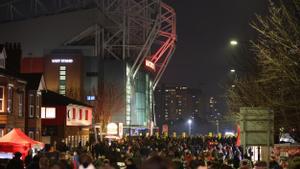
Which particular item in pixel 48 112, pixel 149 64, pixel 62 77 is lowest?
pixel 48 112

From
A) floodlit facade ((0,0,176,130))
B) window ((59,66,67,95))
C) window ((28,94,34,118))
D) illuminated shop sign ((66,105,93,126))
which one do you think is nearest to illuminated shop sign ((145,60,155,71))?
floodlit facade ((0,0,176,130))

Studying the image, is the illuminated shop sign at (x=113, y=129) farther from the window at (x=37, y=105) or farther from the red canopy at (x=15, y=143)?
the red canopy at (x=15, y=143)

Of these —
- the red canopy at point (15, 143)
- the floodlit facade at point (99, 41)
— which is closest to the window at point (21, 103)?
the red canopy at point (15, 143)

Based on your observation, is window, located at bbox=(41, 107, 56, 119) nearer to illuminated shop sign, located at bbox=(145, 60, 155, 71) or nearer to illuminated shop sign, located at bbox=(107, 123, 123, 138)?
illuminated shop sign, located at bbox=(107, 123, 123, 138)

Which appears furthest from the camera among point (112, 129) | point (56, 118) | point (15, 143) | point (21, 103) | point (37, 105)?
point (56, 118)

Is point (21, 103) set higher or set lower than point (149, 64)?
lower

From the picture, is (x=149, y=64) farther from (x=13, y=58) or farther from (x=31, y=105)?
(x=31, y=105)

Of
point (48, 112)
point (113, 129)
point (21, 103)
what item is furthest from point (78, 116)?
point (21, 103)

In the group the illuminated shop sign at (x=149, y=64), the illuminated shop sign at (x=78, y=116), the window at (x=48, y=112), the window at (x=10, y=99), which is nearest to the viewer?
the window at (x=10, y=99)

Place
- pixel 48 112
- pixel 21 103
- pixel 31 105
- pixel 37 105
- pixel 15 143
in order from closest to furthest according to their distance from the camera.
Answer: pixel 15 143 < pixel 21 103 < pixel 31 105 < pixel 37 105 < pixel 48 112

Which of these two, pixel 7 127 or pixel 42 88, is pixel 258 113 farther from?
pixel 42 88

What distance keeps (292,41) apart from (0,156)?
13.8m

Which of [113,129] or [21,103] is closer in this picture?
[21,103]

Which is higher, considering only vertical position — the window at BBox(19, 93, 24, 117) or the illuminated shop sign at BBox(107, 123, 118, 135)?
the window at BBox(19, 93, 24, 117)
